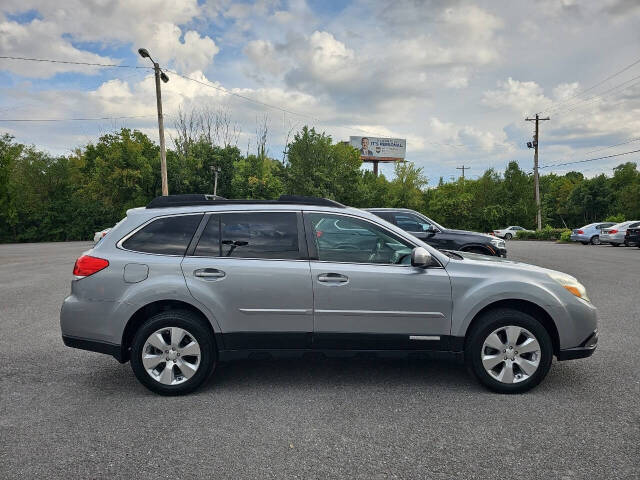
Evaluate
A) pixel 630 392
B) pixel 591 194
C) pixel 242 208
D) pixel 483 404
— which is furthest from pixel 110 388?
pixel 591 194

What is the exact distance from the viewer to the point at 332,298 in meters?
4.02

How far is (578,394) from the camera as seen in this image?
4023 millimetres

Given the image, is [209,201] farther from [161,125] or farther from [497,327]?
[161,125]

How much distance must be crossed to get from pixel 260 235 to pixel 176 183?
4206cm

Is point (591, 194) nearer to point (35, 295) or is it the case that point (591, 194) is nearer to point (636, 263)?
point (636, 263)

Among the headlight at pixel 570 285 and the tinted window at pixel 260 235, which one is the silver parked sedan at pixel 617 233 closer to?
the headlight at pixel 570 285

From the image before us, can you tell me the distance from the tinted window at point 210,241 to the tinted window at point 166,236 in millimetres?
103

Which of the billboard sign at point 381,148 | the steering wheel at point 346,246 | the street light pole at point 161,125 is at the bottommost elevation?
the steering wheel at point 346,246

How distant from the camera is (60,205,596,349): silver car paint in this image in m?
4.02

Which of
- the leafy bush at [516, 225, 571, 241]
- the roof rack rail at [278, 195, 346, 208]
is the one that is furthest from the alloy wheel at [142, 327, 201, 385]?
the leafy bush at [516, 225, 571, 241]

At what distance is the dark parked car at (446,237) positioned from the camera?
34.9 ft

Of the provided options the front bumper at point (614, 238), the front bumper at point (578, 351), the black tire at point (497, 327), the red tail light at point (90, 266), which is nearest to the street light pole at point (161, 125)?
the red tail light at point (90, 266)

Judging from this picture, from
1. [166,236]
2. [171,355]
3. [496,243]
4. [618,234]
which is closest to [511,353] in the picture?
[171,355]

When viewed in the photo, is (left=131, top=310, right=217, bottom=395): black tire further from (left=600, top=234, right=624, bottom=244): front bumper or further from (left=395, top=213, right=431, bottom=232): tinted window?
(left=600, top=234, right=624, bottom=244): front bumper
